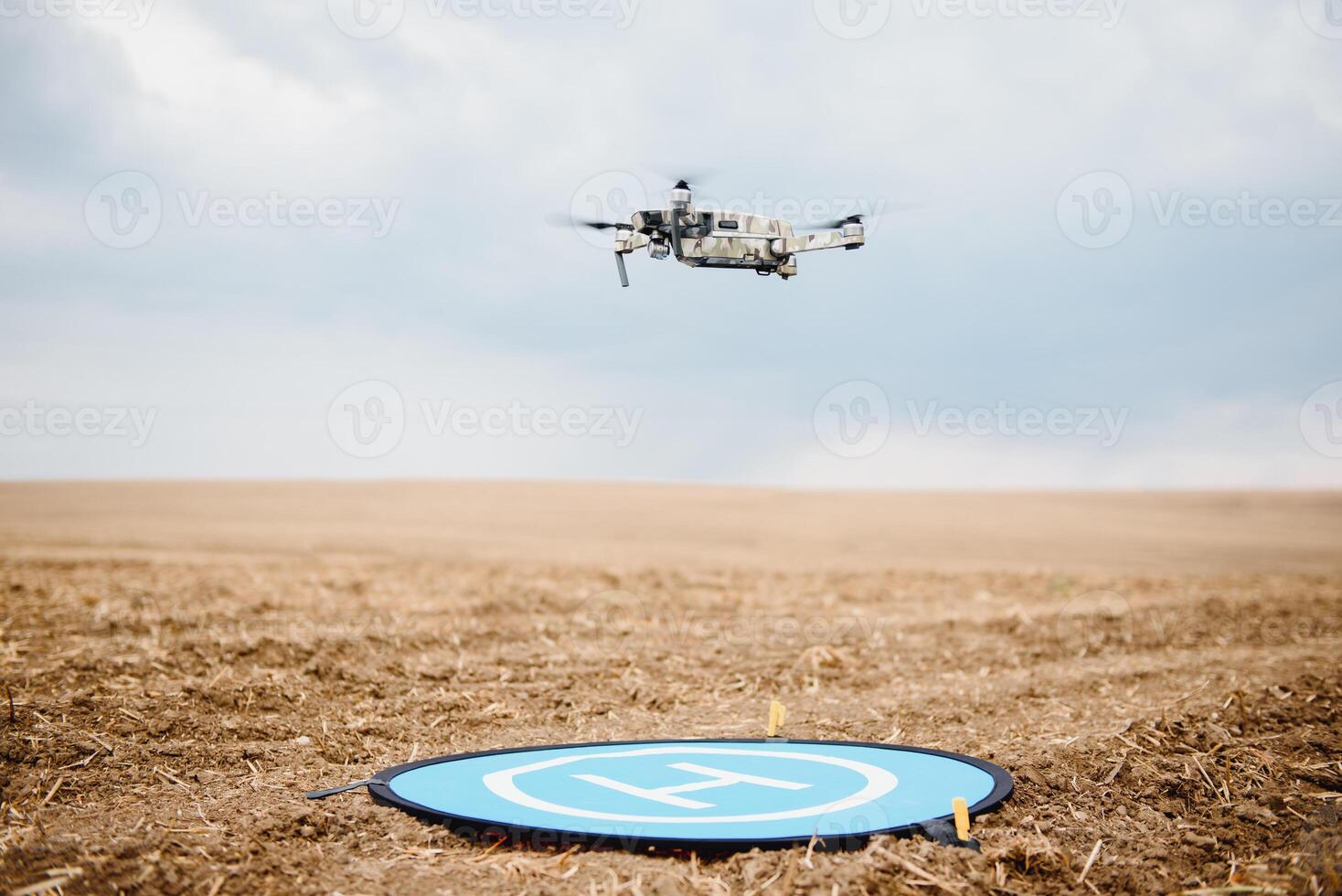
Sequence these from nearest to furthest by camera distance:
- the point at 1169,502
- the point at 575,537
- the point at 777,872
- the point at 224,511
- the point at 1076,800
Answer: the point at 777,872, the point at 1076,800, the point at 575,537, the point at 224,511, the point at 1169,502

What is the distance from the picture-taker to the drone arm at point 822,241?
7953 millimetres

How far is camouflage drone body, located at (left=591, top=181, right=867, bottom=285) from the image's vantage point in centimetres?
737

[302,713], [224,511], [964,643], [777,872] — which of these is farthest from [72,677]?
[224,511]

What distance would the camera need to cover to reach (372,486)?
4616cm

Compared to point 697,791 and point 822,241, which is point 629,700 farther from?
point 822,241

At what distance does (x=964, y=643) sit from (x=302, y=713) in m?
8.84

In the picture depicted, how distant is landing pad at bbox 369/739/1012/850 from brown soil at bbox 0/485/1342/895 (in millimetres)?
173

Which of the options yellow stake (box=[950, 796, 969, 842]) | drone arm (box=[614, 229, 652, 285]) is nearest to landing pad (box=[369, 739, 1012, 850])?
yellow stake (box=[950, 796, 969, 842])

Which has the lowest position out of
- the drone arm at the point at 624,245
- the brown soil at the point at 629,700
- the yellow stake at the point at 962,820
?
the brown soil at the point at 629,700

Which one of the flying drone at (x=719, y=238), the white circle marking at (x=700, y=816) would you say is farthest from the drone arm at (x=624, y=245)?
the white circle marking at (x=700, y=816)

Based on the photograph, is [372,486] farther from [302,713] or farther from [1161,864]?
[1161,864]

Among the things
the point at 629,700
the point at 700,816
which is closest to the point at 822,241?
the point at 700,816

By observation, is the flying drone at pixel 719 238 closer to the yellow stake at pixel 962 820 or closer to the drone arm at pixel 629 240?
the drone arm at pixel 629 240

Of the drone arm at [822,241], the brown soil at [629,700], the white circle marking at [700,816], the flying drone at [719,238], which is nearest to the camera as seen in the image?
the brown soil at [629,700]
